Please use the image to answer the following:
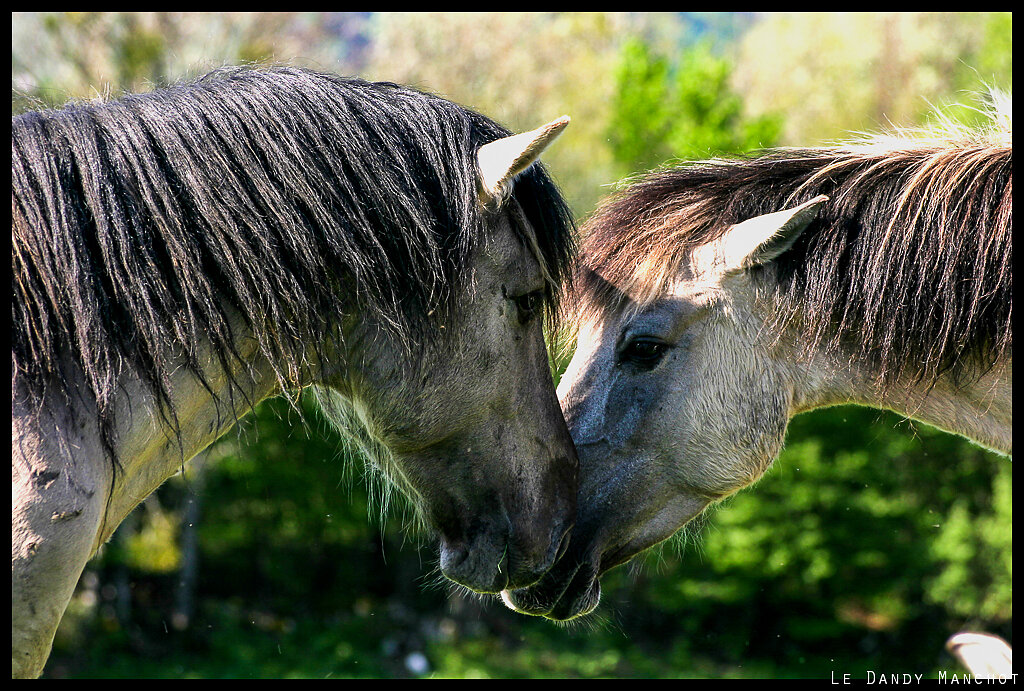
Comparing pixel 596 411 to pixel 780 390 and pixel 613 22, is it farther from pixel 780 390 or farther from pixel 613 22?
pixel 613 22

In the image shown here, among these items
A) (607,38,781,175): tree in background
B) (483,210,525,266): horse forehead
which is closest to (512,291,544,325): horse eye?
(483,210,525,266): horse forehead

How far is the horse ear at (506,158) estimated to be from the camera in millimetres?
2734

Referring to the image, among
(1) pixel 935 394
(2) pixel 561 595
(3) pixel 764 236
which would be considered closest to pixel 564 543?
(2) pixel 561 595

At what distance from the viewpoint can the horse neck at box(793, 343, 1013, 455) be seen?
3352 millimetres

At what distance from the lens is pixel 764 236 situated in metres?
3.44

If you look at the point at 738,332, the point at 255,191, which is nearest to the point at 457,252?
the point at 255,191

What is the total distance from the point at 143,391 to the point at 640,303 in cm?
195

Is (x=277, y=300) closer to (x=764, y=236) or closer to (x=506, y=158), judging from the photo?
(x=506, y=158)

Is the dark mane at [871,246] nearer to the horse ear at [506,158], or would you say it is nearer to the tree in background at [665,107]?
the horse ear at [506,158]

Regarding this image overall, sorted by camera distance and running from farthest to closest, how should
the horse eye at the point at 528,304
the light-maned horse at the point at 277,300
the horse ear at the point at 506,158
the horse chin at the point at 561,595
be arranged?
the horse chin at the point at 561,595 < the horse eye at the point at 528,304 < the horse ear at the point at 506,158 < the light-maned horse at the point at 277,300

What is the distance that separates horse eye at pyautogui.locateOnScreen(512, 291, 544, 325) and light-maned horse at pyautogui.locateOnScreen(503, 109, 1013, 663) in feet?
2.05

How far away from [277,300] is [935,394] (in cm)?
243

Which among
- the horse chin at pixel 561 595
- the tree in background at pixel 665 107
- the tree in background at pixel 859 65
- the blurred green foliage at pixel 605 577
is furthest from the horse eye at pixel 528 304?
the tree in background at pixel 859 65

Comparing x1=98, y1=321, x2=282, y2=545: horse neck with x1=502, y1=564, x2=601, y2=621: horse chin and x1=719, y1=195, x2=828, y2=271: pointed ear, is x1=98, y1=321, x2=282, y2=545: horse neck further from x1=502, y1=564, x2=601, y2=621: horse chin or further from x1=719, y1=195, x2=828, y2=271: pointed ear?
x1=719, y1=195, x2=828, y2=271: pointed ear
